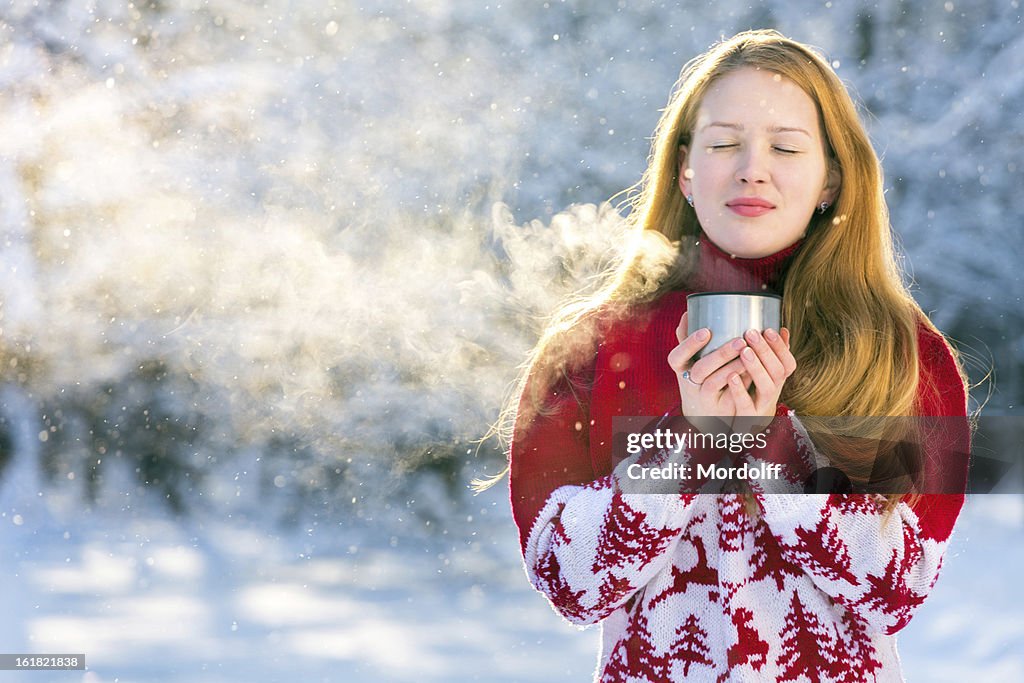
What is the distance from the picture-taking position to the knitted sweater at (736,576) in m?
1.49

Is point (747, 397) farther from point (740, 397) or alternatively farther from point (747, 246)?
point (747, 246)

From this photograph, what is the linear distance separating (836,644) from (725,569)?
21 cm

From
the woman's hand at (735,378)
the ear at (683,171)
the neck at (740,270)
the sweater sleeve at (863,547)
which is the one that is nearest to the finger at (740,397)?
the woman's hand at (735,378)

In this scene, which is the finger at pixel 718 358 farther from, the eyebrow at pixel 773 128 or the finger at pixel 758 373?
the eyebrow at pixel 773 128

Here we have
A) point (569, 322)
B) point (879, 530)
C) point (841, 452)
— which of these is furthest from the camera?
point (569, 322)

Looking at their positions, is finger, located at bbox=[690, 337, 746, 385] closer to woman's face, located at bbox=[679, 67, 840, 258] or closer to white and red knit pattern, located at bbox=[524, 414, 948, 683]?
white and red knit pattern, located at bbox=[524, 414, 948, 683]

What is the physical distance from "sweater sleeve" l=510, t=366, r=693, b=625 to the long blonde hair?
0.09 meters

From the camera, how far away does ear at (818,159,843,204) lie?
6.00ft

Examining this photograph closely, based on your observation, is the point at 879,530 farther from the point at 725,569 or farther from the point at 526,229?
the point at 526,229

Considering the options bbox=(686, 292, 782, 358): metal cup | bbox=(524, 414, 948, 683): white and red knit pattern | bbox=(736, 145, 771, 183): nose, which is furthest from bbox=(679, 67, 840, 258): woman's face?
bbox=(524, 414, 948, 683): white and red knit pattern

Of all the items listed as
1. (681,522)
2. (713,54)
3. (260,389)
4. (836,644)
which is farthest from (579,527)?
(260,389)

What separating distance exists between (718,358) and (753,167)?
43cm

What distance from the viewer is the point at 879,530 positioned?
4.90ft

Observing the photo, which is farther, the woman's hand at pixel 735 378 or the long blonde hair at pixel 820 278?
the long blonde hair at pixel 820 278
